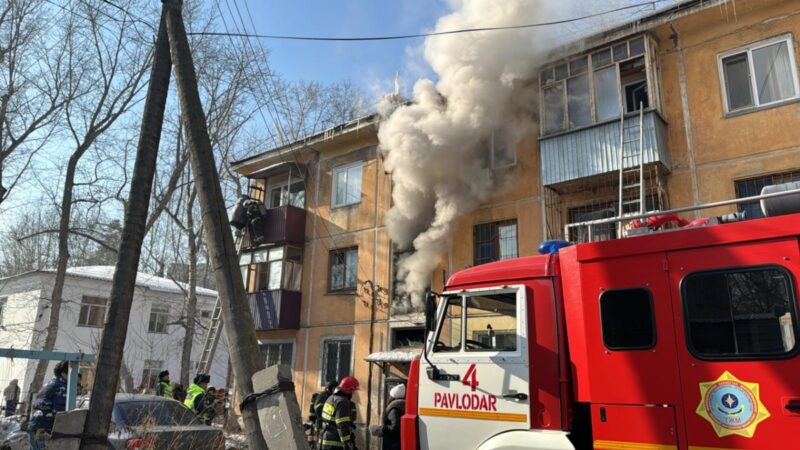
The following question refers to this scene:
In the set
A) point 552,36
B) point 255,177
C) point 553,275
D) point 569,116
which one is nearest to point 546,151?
point 569,116

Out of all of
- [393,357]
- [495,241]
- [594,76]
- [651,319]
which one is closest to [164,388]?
[393,357]

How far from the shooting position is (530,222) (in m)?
12.4

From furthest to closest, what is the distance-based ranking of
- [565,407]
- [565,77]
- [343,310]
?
[343,310] < [565,77] < [565,407]

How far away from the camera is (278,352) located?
1712 cm

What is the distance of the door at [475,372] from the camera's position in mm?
4699

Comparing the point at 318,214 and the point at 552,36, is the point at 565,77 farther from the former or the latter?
the point at 318,214

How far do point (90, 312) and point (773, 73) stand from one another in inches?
1179

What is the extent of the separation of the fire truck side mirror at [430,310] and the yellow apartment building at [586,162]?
14.3 ft

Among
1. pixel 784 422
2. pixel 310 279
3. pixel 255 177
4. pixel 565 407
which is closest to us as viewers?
pixel 784 422

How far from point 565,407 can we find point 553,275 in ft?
3.71

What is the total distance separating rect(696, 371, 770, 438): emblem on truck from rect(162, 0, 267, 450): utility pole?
10.4 feet

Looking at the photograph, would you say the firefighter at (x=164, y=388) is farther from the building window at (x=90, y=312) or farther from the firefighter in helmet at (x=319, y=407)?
the building window at (x=90, y=312)

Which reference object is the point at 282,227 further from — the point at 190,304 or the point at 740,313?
the point at 740,313

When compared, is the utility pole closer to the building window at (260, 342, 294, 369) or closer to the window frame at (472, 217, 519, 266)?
the window frame at (472, 217, 519, 266)
